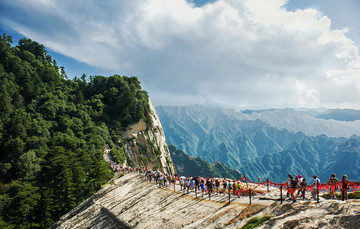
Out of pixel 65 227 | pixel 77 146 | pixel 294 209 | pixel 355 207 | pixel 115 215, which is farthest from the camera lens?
pixel 77 146

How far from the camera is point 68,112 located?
59.4 meters

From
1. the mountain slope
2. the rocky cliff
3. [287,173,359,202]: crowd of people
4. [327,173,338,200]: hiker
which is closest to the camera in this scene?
the rocky cliff

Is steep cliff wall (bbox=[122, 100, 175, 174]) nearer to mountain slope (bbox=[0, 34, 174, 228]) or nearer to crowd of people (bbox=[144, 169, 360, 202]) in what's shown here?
mountain slope (bbox=[0, 34, 174, 228])

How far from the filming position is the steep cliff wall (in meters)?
61.9

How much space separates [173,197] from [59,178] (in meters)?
23.2

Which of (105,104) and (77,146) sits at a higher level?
(105,104)

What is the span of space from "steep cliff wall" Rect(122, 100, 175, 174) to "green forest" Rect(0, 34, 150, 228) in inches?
122

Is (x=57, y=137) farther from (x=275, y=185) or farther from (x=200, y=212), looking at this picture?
(x=275, y=185)

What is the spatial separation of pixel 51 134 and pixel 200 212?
49191 mm

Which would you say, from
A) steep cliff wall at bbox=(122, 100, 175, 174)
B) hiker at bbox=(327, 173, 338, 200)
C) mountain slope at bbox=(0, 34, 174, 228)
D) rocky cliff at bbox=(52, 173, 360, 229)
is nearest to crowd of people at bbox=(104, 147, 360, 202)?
hiker at bbox=(327, 173, 338, 200)

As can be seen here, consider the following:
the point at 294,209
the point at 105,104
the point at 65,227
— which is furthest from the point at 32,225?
the point at 105,104

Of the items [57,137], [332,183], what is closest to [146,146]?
[57,137]

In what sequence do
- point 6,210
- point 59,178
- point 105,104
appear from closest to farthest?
1. point 6,210
2. point 59,178
3. point 105,104

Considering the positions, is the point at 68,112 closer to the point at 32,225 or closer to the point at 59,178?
the point at 59,178
